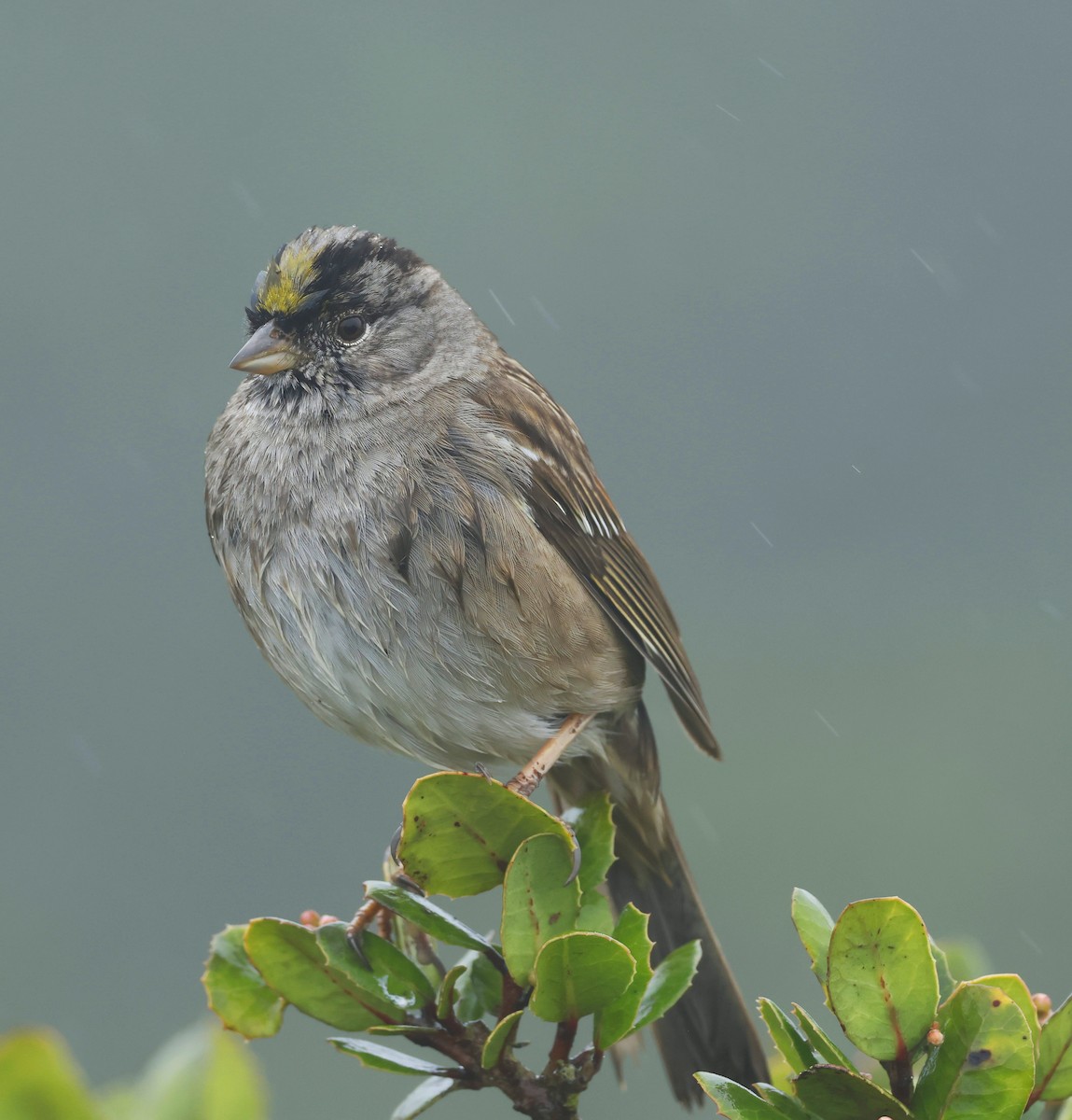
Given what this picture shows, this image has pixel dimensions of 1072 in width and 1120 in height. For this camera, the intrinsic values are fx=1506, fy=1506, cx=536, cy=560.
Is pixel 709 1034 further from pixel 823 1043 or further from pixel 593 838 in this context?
pixel 823 1043

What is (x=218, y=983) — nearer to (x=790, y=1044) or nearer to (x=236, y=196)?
(x=790, y=1044)

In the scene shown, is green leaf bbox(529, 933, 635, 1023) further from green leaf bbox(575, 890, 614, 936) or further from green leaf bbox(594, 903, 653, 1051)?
green leaf bbox(575, 890, 614, 936)

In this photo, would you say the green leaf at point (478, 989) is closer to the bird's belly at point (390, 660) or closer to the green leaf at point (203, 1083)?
the green leaf at point (203, 1083)

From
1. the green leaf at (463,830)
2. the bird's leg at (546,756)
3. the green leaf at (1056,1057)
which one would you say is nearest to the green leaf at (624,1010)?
the green leaf at (463,830)

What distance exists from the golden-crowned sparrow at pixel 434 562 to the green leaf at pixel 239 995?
708 mm

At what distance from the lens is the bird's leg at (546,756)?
251 cm

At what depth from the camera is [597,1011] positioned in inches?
61.8

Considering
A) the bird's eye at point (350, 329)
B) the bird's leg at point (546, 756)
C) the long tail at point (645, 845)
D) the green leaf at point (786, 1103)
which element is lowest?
the long tail at point (645, 845)

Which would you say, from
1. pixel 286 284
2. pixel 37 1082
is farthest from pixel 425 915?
pixel 286 284

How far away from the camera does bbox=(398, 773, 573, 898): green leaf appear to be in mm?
1645

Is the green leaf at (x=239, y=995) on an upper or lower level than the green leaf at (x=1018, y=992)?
upper

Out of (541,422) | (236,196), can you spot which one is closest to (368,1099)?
(541,422)

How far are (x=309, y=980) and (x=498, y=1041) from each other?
256 millimetres

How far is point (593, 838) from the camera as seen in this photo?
1961mm
